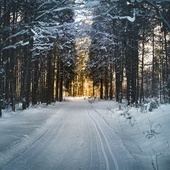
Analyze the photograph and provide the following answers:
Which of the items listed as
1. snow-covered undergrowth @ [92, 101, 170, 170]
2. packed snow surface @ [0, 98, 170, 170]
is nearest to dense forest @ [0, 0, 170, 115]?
snow-covered undergrowth @ [92, 101, 170, 170]

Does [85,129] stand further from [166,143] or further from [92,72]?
[92,72]

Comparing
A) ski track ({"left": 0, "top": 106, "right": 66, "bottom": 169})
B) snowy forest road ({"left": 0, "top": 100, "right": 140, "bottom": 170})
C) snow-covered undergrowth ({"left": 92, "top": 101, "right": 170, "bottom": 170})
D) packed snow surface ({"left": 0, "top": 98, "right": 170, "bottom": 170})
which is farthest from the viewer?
snow-covered undergrowth ({"left": 92, "top": 101, "right": 170, "bottom": 170})

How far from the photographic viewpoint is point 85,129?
12922 millimetres

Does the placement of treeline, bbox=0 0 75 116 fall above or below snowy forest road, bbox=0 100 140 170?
above

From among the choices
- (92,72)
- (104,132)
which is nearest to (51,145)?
(104,132)

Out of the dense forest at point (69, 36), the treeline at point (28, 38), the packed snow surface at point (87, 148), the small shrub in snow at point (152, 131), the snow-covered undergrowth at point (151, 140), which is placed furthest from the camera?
the small shrub in snow at point (152, 131)

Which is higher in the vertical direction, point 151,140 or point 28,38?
point 28,38

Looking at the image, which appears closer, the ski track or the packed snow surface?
the packed snow surface

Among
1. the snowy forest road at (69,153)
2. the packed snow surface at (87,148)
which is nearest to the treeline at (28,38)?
the packed snow surface at (87,148)

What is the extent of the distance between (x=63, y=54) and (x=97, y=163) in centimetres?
2742

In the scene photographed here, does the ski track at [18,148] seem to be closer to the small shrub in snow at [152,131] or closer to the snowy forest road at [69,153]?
the snowy forest road at [69,153]

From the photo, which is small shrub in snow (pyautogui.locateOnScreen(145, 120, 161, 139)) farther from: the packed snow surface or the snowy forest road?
the snowy forest road

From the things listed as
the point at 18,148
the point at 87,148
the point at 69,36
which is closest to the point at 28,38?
the point at 18,148

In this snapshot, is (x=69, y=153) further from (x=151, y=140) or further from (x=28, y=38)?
(x=28, y=38)
